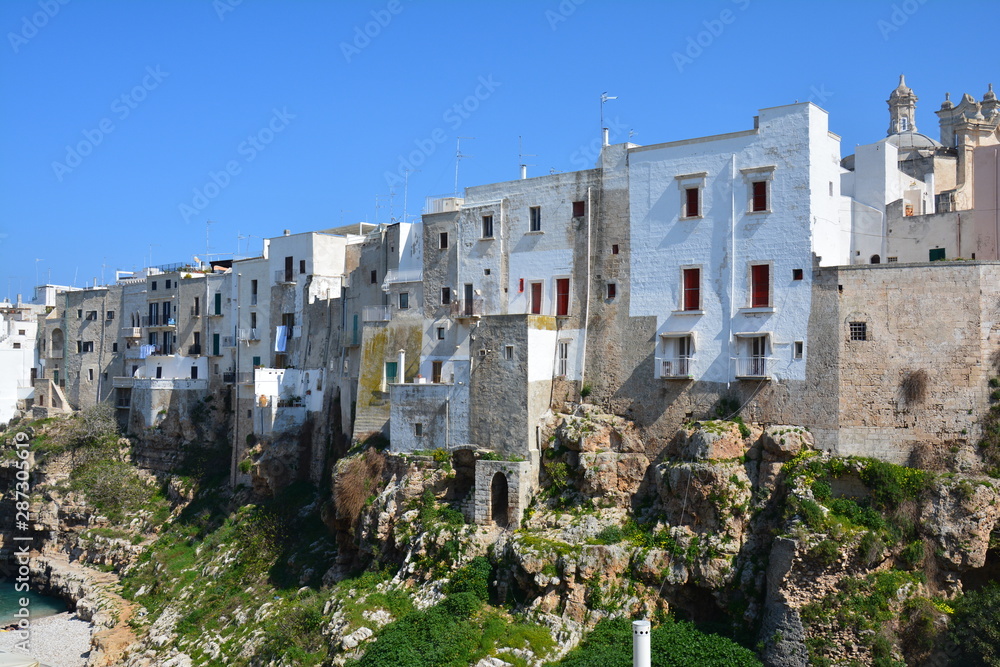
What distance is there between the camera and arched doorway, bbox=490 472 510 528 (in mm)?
34344

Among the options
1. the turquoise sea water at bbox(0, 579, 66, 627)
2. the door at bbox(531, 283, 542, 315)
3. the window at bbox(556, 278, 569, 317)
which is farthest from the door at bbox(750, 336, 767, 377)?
the turquoise sea water at bbox(0, 579, 66, 627)

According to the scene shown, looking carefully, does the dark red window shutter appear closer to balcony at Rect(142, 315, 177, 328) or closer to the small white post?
the small white post

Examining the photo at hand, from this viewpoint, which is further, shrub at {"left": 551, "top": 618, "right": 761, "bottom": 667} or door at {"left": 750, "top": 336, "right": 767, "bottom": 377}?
door at {"left": 750, "top": 336, "right": 767, "bottom": 377}

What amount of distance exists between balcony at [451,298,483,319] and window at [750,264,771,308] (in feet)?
35.1

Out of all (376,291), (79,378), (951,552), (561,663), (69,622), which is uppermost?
(376,291)

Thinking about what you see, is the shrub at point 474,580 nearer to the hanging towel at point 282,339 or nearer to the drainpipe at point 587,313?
the drainpipe at point 587,313

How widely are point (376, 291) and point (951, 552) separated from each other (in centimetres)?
2576

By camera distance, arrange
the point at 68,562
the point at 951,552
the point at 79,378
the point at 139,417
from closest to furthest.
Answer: the point at 951,552, the point at 68,562, the point at 139,417, the point at 79,378

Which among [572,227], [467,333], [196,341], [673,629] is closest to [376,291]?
[467,333]

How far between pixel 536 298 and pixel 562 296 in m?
1.13

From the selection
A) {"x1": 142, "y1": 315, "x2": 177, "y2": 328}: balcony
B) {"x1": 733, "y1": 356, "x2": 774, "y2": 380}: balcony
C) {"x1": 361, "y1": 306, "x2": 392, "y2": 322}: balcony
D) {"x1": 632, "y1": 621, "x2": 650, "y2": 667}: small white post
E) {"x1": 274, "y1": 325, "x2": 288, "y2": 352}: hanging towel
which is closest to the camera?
{"x1": 632, "y1": 621, "x2": 650, "y2": 667}: small white post

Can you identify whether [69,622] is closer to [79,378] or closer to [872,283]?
[79,378]

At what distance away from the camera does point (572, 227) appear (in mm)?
36531

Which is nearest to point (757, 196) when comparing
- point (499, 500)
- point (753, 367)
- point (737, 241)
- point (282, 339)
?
point (737, 241)
